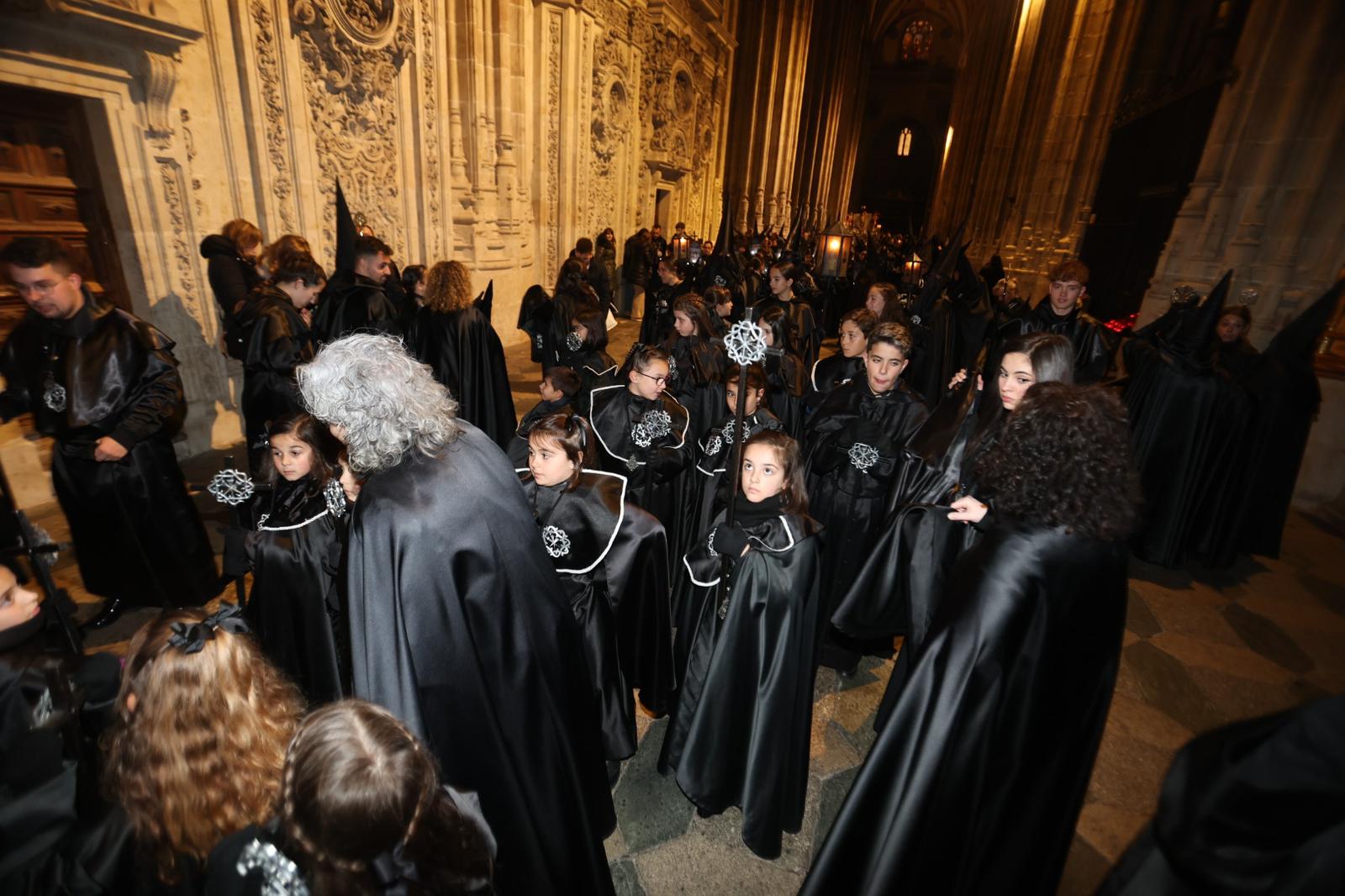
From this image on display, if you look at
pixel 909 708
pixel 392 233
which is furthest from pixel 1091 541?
pixel 392 233

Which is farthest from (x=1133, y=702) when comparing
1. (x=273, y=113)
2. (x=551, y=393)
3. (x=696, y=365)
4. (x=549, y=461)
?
(x=273, y=113)

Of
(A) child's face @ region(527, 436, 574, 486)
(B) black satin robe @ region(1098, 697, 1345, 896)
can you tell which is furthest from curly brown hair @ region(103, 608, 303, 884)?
(B) black satin robe @ region(1098, 697, 1345, 896)

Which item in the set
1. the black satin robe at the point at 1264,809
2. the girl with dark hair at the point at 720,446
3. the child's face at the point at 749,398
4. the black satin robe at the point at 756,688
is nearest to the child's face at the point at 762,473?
the black satin robe at the point at 756,688

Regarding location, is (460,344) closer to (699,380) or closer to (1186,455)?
(699,380)

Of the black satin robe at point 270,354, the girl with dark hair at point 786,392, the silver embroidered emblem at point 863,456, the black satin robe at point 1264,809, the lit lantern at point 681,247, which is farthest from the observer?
the lit lantern at point 681,247

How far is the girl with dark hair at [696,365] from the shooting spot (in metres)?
4.38

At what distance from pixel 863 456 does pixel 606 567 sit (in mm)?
1765

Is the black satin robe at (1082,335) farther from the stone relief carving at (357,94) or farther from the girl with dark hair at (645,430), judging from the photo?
the stone relief carving at (357,94)

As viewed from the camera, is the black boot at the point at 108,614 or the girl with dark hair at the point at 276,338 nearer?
the black boot at the point at 108,614

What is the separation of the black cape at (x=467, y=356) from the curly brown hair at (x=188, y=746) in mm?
4473

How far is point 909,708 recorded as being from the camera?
1.86 metres

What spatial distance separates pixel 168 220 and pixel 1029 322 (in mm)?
8616

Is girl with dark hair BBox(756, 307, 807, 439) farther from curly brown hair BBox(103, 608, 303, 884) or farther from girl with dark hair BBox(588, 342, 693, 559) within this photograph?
curly brown hair BBox(103, 608, 303, 884)

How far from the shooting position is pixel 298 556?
2.55m
